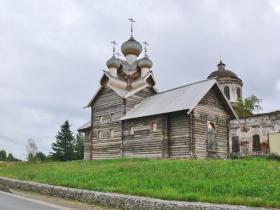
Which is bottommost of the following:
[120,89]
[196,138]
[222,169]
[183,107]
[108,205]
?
[108,205]

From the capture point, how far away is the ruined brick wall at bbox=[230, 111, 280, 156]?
38.1 meters

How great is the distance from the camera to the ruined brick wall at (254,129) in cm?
3812

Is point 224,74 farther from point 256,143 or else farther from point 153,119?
point 153,119

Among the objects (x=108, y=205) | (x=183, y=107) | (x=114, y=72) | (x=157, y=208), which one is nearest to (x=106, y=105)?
(x=114, y=72)

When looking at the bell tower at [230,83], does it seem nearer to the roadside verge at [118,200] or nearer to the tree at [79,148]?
the tree at [79,148]

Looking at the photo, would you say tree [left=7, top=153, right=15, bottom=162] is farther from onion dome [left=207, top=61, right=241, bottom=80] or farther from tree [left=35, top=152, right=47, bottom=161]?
Answer: onion dome [left=207, top=61, right=241, bottom=80]

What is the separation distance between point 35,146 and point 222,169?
51.2 meters

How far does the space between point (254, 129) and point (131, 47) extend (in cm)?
1624

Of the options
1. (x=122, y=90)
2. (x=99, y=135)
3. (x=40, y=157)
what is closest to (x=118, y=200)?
(x=99, y=135)

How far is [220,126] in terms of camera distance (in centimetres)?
3294

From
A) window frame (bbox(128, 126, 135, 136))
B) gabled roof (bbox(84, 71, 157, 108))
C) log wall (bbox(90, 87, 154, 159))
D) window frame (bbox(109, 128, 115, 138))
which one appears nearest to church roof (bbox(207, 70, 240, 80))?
gabled roof (bbox(84, 71, 157, 108))

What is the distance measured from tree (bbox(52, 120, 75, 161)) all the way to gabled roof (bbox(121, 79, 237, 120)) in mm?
27304

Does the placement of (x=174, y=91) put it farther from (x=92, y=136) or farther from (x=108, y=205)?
(x=108, y=205)

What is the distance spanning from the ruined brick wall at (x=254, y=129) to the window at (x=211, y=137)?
878 centimetres
